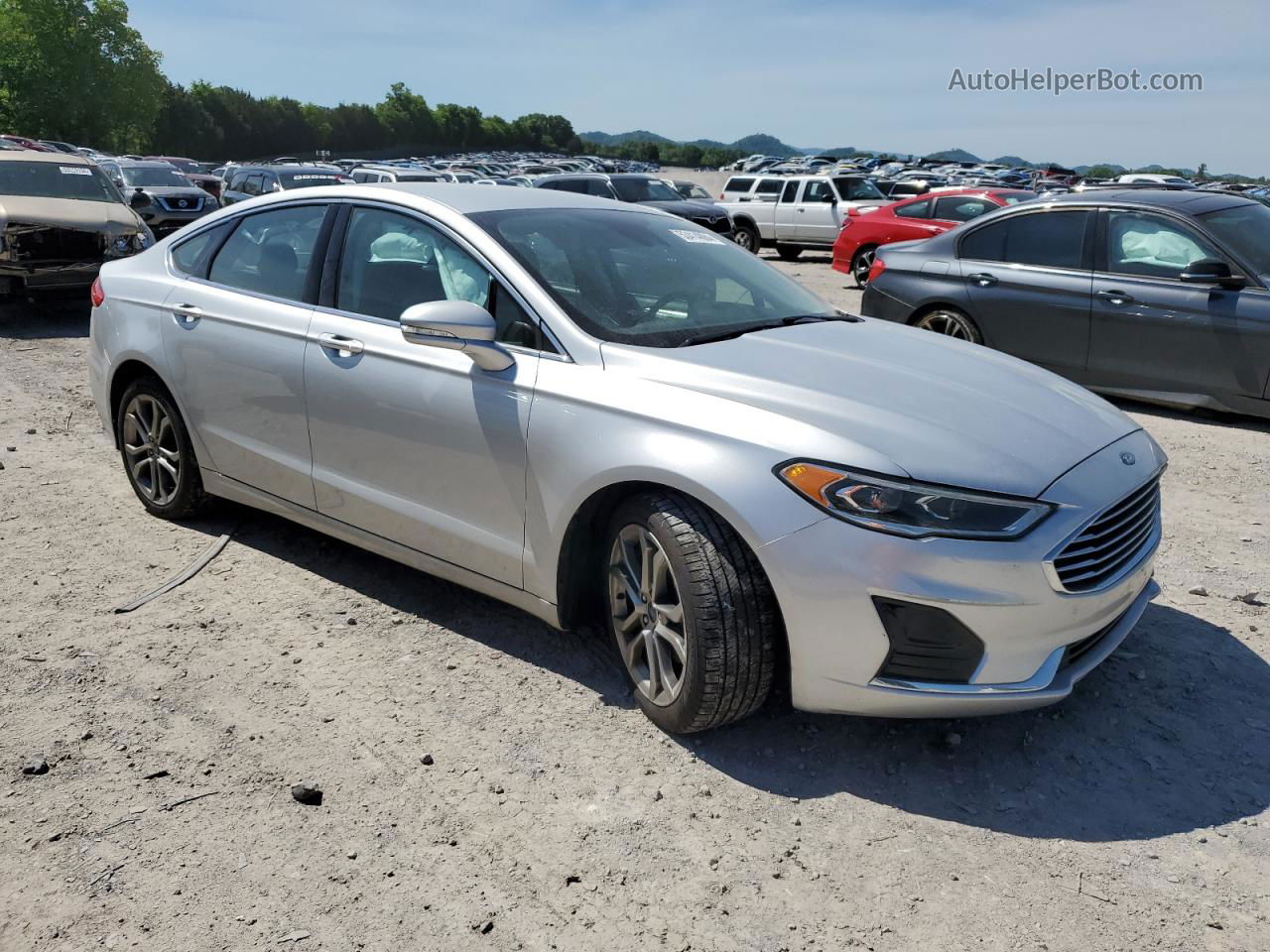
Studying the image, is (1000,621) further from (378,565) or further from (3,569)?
(3,569)

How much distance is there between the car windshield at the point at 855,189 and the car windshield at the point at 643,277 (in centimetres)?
1789

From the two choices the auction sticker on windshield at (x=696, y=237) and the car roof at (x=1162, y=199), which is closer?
the auction sticker on windshield at (x=696, y=237)

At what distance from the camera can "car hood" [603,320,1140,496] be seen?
2.92 metres

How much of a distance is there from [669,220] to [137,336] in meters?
2.51

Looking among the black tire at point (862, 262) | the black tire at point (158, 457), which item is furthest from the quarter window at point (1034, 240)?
the black tire at point (862, 262)

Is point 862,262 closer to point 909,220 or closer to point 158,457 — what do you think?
point 909,220

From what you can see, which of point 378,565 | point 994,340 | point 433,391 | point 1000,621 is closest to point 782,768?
point 1000,621

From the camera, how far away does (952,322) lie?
852cm

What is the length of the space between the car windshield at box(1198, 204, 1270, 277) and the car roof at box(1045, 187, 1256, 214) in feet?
0.23

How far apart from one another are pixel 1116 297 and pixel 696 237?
444 centimetres

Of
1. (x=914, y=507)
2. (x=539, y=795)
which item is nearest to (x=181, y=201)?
(x=539, y=795)

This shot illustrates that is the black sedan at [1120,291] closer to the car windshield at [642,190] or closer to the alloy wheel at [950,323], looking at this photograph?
the alloy wheel at [950,323]

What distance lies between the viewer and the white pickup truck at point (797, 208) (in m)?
21.1

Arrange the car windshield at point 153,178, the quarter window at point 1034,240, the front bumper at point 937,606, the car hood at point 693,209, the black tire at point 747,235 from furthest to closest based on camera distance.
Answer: the car windshield at point 153,178 < the black tire at point 747,235 < the car hood at point 693,209 < the quarter window at point 1034,240 < the front bumper at point 937,606
